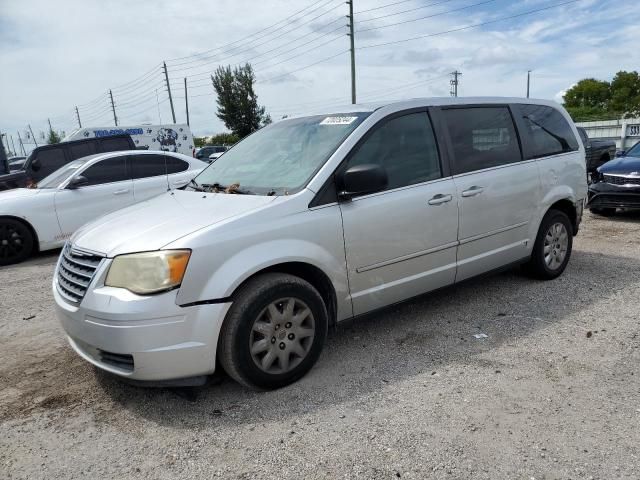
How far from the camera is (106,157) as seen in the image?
26.3ft

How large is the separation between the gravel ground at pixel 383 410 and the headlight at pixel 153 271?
0.73 m

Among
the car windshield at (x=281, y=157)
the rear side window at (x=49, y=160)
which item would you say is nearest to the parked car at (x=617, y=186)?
the car windshield at (x=281, y=157)

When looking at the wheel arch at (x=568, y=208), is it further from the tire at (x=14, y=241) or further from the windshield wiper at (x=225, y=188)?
the tire at (x=14, y=241)

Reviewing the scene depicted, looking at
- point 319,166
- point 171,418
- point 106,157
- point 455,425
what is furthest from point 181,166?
point 455,425

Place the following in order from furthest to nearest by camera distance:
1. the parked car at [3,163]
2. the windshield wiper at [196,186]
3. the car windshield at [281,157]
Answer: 1. the parked car at [3,163]
2. the windshield wiper at [196,186]
3. the car windshield at [281,157]

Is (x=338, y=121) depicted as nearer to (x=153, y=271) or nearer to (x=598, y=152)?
(x=153, y=271)

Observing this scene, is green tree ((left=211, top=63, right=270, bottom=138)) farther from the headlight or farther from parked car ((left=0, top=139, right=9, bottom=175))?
the headlight

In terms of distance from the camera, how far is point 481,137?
173 inches

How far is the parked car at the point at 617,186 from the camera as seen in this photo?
8312 millimetres

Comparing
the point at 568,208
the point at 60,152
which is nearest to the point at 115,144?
the point at 60,152

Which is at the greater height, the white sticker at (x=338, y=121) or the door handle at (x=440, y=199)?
the white sticker at (x=338, y=121)

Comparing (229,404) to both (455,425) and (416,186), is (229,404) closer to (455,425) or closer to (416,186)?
(455,425)

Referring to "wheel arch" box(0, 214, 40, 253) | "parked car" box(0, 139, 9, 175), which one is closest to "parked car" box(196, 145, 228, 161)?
"parked car" box(0, 139, 9, 175)

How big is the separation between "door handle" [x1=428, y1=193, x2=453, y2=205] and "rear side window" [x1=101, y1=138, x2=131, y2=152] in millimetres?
9119
